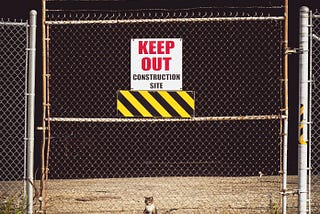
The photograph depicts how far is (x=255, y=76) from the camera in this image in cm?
1465

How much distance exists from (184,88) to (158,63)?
7.11 meters

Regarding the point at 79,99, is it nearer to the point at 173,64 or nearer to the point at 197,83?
the point at 197,83

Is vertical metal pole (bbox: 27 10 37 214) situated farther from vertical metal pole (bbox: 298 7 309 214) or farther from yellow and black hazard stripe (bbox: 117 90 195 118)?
vertical metal pole (bbox: 298 7 309 214)

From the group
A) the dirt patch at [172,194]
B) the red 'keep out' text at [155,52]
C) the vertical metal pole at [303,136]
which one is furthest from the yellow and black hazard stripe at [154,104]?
the dirt patch at [172,194]

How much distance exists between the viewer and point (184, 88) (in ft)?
47.6

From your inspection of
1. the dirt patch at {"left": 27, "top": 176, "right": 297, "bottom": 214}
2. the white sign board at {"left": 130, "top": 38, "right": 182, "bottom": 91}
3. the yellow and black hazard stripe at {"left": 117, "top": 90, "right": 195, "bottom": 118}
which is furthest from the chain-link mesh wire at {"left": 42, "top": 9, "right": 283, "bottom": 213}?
the white sign board at {"left": 130, "top": 38, "right": 182, "bottom": 91}

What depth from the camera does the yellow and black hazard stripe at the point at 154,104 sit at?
743 centimetres

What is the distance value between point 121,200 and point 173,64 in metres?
3.85

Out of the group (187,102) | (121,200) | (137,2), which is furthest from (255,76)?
(187,102)

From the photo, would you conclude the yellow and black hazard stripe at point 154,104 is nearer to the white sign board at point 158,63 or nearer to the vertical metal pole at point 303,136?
the white sign board at point 158,63

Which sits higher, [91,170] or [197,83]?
[197,83]

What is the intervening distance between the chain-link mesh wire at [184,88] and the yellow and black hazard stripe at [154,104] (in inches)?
244

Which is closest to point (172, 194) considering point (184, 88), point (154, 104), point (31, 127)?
point (184, 88)

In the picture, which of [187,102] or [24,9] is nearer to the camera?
[187,102]
